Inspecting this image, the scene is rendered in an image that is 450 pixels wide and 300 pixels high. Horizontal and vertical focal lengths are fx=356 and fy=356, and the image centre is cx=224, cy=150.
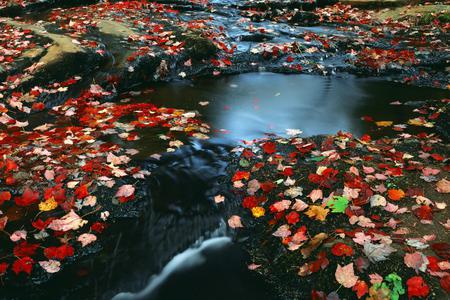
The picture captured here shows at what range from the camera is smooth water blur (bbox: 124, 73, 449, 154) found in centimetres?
684

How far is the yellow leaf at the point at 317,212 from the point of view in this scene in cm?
400

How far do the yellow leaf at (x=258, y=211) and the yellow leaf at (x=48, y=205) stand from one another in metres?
2.32

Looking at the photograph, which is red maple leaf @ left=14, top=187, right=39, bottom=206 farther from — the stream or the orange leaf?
the orange leaf

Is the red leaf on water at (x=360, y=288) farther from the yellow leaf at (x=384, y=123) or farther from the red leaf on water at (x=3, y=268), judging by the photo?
the yellow leaf at (x=384, y=123)

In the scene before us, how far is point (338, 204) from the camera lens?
4078 millimetres

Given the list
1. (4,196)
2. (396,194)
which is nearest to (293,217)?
(396,194)

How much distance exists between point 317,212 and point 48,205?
308cm

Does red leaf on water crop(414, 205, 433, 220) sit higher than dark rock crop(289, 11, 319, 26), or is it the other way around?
dark rock crop(289, 11, 319, 26)

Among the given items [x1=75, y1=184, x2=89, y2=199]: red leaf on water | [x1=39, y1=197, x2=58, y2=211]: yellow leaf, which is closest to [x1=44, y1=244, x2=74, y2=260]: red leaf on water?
[x1=39, y1=197, x2=58, y2=211]: yellow leaf

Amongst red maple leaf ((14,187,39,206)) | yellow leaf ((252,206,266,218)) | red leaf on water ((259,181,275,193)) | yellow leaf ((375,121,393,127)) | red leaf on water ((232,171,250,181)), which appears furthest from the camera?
yellow leaf ((375,121,393,127))

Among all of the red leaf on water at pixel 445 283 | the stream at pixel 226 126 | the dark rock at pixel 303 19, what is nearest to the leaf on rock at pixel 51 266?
the stream at pixel 226 126

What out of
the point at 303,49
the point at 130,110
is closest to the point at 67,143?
the point at 130,110

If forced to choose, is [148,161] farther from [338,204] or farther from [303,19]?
[303,19]

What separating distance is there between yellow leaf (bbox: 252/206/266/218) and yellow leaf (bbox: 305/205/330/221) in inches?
21.9
